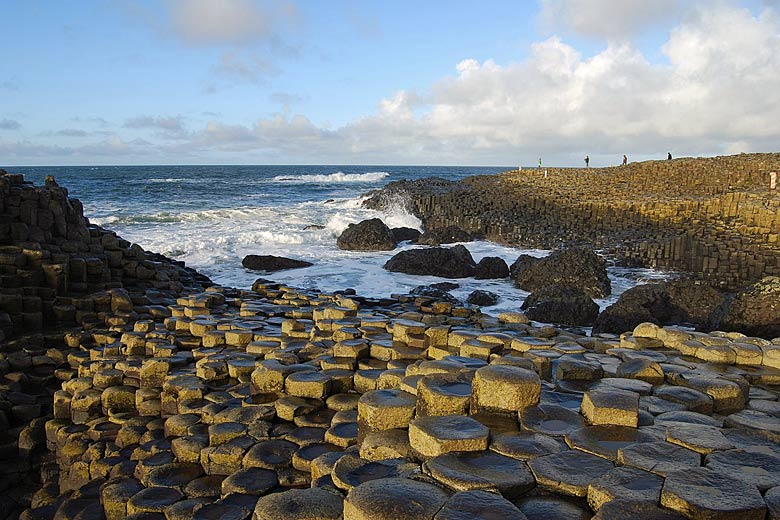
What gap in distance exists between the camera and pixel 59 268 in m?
8.30

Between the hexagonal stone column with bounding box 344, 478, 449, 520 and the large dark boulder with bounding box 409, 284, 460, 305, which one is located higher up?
the hexagonal stone column with bounding box 344, 478, 449, 520

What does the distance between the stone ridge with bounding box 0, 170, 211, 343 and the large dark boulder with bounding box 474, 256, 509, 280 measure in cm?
718

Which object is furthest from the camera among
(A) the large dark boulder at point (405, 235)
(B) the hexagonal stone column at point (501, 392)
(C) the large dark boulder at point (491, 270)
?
(A) the large dark boulder at point (405, 235)

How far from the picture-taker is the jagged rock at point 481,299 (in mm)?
11328

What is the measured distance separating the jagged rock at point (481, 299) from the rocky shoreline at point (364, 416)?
3629 mm

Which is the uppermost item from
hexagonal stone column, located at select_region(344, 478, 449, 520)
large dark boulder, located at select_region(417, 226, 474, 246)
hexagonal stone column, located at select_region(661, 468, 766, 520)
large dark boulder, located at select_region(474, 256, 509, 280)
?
hexagonal stone column, located at select_region(661, 468, 766, 520)

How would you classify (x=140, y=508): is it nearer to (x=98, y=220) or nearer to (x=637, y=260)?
(x=637, y=260)

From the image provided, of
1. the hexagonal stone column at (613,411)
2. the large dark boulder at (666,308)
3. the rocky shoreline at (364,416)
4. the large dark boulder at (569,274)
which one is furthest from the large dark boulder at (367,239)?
the hexagonal stone column at (613,411)

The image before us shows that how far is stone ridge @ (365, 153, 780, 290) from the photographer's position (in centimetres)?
1530

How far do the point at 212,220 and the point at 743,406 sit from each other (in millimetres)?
27140

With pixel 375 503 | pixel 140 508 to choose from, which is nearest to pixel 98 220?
pixel 140 508

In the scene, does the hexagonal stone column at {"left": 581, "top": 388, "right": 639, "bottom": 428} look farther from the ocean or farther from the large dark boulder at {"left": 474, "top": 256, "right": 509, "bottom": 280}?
the large dark boulder at {"left": 474, "top": 256, "right": 509, "bottom": 280}

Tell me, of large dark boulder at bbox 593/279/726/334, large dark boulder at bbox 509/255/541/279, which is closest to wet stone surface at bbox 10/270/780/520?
large dark boulder at bbox 593/279/726/334

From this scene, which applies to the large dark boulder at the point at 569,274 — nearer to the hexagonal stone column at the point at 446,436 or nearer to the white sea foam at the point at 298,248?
the white sea foam at the point at 298,248
